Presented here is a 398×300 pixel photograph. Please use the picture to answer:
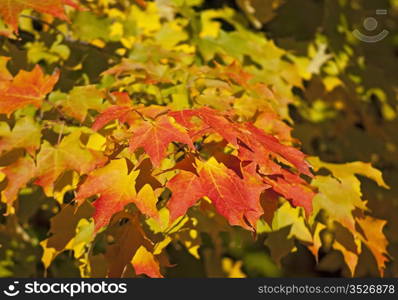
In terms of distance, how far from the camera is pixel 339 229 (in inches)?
86.7

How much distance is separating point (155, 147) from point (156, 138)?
1.3 inches

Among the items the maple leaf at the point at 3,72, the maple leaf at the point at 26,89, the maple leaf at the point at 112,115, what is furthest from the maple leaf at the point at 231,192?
the maple leaf at the point at 3,72

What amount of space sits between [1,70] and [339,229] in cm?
113

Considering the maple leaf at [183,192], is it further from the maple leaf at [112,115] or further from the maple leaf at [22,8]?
the maple leaf at [22,8]

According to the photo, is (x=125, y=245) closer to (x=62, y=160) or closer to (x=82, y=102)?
(x=62, y=160)

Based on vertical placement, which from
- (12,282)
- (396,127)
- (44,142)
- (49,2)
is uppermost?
(49,2)

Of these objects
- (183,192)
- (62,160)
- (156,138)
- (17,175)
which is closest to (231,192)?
(183,192)

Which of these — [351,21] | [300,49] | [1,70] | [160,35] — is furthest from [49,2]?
[351,21]

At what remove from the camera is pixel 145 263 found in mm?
1870

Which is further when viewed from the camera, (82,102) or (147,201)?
(82,102)

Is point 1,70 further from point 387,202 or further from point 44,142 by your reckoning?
point 387,202

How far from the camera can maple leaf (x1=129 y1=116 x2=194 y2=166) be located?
5.41ft

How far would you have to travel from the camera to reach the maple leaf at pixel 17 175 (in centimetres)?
192

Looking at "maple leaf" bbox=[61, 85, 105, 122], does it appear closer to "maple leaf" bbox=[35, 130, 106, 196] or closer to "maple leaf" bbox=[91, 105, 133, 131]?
"maple leaf" bbox=[35, 130, 106, 196]
